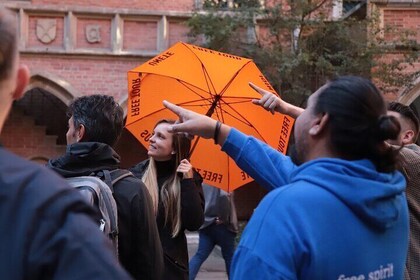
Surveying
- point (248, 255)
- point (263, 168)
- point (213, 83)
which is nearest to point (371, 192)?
point (248, 255)

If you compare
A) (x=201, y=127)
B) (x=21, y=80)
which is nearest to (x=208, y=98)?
(x=201, y=127)

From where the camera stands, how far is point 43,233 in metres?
1.33

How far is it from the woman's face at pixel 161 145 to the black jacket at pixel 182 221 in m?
0.08

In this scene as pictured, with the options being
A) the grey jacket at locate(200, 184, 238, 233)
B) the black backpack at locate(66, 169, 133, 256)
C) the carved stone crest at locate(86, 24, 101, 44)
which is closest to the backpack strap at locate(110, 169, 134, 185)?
the black backpack at locate(66, 169, 133, 256)

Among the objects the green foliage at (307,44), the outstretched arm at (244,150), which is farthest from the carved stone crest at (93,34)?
the outstretched arm at (244,150)

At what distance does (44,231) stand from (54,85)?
13566 mm

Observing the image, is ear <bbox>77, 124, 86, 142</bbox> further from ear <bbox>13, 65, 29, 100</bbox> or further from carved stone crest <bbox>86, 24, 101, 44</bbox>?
carved stone crest <bbox>86, 24, 101, 44</bbox>

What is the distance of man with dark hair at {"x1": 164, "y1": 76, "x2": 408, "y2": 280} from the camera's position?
197 centimetres

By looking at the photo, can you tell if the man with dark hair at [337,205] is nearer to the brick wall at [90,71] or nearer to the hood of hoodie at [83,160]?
the hood of hoodie at [83,160]

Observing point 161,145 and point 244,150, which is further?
point 161,145

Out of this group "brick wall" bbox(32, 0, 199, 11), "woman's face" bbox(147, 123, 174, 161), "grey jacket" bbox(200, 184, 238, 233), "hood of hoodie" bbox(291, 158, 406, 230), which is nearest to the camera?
"hood of hoodie" bbox(291, 158, 406, 230)

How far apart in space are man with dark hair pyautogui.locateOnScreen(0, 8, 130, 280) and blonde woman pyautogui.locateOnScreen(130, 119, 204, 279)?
118 inches

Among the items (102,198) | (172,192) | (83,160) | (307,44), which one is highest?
(307,44)

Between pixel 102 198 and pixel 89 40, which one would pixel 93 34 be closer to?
pixel 89 40
